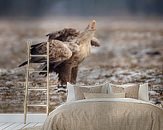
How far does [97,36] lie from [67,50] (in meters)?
0.65

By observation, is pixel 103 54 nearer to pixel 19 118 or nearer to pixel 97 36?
pixel 97 36

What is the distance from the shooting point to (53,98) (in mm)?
6641

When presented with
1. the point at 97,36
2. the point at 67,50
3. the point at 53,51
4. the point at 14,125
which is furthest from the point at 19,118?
the point at 97,36

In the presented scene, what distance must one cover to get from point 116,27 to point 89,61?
0.86 metres

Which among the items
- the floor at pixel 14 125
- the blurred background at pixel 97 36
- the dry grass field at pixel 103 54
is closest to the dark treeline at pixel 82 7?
the blurred background at pixel 97 36

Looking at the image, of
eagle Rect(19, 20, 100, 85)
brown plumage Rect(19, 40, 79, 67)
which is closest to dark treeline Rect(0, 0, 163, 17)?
eagle Rect(19, 20, 100, 85)

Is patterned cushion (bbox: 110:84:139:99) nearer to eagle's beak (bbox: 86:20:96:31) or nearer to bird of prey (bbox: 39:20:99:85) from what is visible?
bird of prey (bbox: 39:20:99:85)

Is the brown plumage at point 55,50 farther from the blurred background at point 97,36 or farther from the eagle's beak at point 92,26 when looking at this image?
→ the eagle's beak at point 92,26

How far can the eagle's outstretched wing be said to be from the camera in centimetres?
667

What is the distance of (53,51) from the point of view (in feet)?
21.9

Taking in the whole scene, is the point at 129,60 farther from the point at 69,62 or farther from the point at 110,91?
the point at 110,91

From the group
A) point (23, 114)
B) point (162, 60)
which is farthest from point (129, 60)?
point (23, 114)

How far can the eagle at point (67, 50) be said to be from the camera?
21.9 ft

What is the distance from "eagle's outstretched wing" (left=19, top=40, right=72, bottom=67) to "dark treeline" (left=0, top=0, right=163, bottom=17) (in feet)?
2.03
